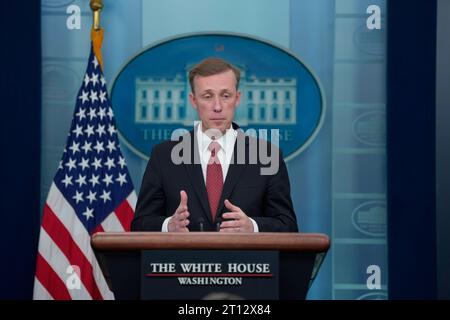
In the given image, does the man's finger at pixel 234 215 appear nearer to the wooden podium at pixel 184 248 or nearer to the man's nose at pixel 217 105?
the wooden podium at pixel 184 248

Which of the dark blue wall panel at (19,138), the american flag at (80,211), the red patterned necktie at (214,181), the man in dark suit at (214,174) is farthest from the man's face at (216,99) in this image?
the dark blue wall panel at (19,138)

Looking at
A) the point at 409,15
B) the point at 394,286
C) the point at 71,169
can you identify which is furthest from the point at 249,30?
the point at 394,286

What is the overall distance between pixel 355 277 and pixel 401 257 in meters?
0.33

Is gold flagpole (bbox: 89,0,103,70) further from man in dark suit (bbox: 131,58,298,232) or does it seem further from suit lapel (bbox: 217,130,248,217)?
suit lapel (bbox: 217,130,248,217)

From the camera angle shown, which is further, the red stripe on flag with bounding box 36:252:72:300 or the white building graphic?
the white building graphic

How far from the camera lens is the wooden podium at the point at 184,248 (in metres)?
2.38

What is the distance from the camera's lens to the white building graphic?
16.7 feet

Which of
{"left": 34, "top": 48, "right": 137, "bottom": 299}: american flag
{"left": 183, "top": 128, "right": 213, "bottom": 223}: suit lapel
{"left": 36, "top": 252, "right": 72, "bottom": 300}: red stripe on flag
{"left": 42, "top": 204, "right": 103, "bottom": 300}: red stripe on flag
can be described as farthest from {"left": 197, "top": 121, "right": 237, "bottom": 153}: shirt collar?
{"left": 36, "top": 252, "right": 72, "bottom": 300}: red stripe on flag

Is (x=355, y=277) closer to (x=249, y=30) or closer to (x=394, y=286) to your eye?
(x=394, y=286)

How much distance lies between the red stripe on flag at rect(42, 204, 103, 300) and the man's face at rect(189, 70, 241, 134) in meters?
1.80

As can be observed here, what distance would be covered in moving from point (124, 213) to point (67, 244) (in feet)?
1.20

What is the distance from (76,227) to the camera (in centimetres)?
473

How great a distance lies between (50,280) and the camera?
472 centimetres

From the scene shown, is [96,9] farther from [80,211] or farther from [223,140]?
[223,140]
